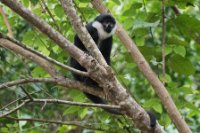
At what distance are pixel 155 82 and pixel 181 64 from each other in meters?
0.47

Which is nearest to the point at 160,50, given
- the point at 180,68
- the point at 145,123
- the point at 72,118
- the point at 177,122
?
the point at 180,68

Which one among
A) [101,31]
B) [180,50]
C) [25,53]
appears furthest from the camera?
[101,31]

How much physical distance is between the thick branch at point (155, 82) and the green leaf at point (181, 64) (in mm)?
395

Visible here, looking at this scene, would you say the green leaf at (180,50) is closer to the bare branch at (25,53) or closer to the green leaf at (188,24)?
the green leaf at (188,24)

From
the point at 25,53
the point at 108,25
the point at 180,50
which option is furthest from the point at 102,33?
the point at 25,53

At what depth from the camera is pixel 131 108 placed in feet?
7.20

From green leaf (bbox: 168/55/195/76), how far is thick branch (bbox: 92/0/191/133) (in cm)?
40

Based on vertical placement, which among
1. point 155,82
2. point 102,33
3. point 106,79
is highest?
point 102,33

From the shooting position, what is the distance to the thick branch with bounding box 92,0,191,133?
2.50 m

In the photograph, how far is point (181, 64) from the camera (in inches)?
117

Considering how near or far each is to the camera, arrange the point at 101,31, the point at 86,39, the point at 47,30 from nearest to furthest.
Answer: the point at 47,30 → the point at 86,39 → the point at 101,31

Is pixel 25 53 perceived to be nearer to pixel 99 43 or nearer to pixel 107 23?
→ pixel 107 23

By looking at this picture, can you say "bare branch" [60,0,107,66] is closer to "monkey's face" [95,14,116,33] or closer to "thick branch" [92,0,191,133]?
"thick branch" [92,0,191,133]

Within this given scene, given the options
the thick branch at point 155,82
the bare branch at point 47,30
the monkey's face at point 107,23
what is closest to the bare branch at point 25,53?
the bare branch at point 47,30
